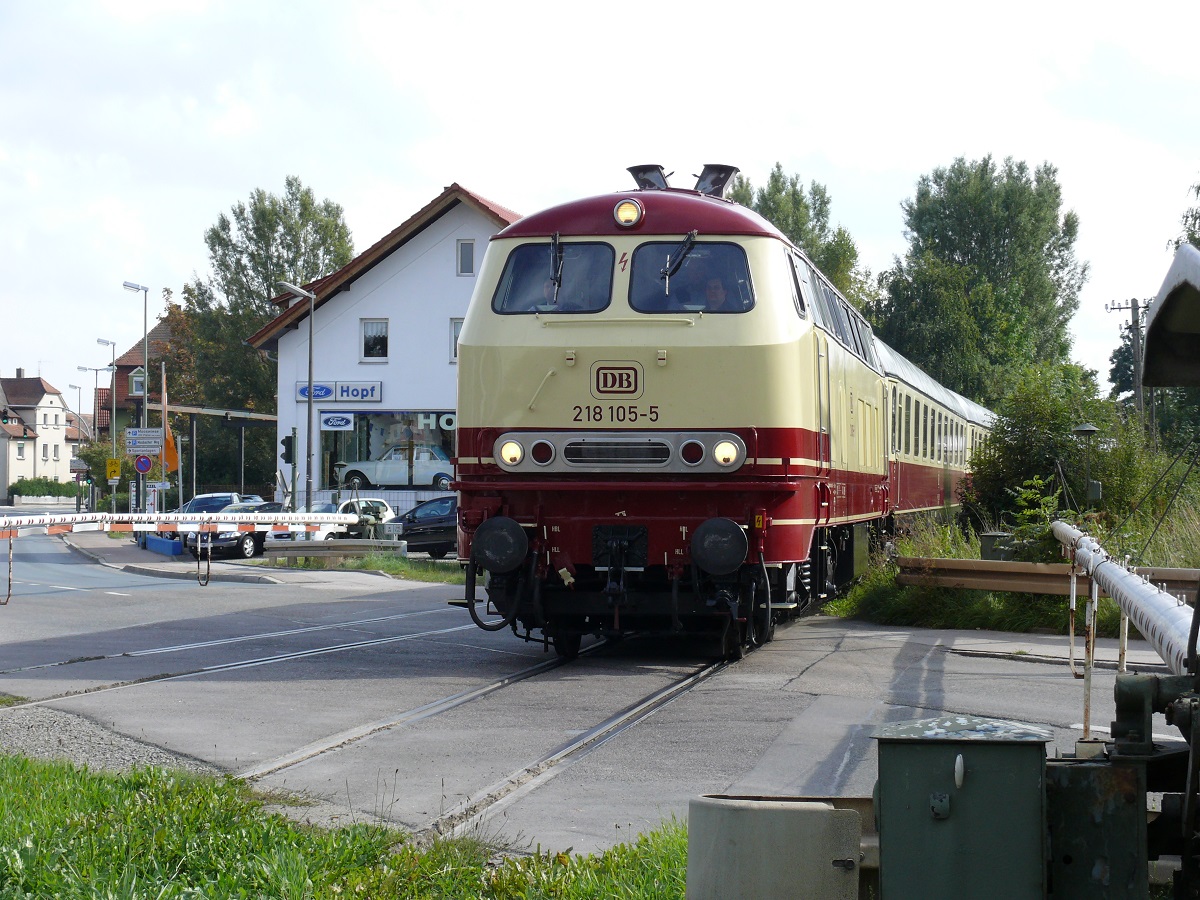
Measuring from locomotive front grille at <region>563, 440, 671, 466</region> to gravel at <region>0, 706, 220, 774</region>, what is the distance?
3.96 metres

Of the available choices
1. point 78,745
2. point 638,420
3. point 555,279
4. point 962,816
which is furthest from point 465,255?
point 962,816

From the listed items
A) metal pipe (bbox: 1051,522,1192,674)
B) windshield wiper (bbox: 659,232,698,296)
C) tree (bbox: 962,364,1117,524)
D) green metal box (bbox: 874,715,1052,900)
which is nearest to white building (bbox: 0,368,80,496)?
tree (bbox: 962,364,1117,524)

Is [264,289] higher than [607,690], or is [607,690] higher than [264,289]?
[264,289]

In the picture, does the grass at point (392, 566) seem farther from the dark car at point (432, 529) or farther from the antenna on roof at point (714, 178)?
the antenna on roof at point (714, 178)

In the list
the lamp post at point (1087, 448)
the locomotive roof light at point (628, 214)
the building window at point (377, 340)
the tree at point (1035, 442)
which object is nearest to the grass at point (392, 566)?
the tree at point (1035, 442)

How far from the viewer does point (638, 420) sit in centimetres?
1027

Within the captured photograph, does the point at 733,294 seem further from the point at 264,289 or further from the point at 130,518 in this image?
the point at 264,289

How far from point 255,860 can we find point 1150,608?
303cm

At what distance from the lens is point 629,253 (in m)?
10.8

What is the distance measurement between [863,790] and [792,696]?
298 cm

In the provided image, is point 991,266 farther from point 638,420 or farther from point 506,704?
point 506,704

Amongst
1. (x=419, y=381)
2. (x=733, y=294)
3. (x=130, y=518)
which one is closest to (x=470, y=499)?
(x=733, y=294)

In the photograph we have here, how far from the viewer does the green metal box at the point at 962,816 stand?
9.78 feet

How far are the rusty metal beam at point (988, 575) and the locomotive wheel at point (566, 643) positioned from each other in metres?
5.15
